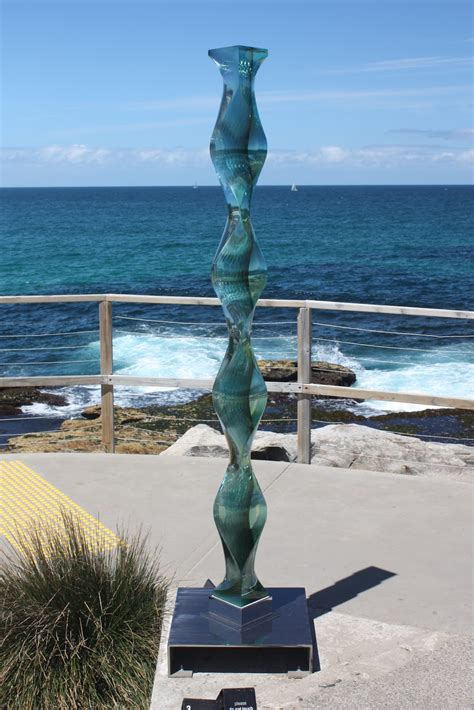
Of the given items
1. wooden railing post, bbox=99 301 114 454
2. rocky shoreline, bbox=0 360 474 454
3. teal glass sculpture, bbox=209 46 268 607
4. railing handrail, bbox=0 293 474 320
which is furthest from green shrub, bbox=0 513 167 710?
rocky shoreline, bbox=0 360 474 454

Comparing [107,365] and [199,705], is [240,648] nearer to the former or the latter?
[199,705]

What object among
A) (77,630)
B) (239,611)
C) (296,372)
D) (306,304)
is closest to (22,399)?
(296,372)

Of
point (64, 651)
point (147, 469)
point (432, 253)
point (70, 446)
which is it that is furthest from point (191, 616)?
point (432, 253)

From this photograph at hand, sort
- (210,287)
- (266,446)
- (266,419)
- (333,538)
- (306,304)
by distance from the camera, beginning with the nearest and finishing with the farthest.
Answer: (333,538) < (306,304) < (266,446) < (266,419) < (210,287)

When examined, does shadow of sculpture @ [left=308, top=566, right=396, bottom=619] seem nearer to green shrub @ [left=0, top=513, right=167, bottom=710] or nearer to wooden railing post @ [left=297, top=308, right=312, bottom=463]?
green shrub @ [left=0, top=513, right=167, bottom=710]

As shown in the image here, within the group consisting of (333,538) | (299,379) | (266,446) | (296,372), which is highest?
(299,379)

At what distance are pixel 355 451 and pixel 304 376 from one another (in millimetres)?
2223

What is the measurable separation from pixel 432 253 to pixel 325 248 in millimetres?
6674

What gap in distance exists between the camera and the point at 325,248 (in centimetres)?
5400

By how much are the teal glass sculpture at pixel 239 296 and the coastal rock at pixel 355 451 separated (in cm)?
308

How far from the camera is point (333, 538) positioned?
15.6 ft

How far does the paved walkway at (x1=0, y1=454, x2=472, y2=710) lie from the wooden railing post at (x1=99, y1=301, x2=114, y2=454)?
25cm

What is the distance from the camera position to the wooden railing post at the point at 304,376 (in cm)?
589

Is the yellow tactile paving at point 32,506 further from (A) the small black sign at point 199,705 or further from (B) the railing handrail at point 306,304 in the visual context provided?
(A) the small black sign at point 199,705
